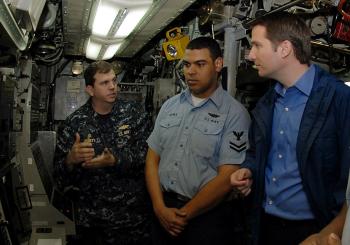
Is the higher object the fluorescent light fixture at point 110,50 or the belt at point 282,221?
the fluorescent light fixture at point 110,50

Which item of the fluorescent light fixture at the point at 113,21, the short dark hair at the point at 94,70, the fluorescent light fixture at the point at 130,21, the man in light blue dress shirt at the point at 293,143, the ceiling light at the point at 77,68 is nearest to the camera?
the man in light blue dress shirt at the point at 293,143

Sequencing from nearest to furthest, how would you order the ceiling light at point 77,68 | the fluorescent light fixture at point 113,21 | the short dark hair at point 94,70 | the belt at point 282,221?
1. the belt at point 282,221
2. the short dark hair at point 94,70
3. the fluorescent light fixture at point 113,21
4. the ceiling light at point 77,68

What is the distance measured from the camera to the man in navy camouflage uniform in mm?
3266

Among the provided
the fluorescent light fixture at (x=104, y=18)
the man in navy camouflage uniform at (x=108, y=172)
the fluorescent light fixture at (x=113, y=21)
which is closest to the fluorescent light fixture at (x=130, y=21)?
the fluorescent light fixture at (x=113, y=21)

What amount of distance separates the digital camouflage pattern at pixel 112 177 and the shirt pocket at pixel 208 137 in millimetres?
641

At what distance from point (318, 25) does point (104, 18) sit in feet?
8.79

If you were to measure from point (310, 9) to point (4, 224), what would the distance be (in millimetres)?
3471

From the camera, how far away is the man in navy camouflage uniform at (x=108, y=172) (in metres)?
3.27

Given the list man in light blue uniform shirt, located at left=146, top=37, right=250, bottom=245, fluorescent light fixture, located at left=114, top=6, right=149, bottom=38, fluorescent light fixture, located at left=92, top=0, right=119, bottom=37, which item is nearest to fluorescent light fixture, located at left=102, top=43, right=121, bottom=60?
fluorescent light fixture, located at left=114, top=6, right=149, bottom=38

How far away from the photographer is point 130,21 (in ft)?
16.7

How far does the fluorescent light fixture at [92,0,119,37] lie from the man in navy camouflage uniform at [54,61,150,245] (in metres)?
1.30

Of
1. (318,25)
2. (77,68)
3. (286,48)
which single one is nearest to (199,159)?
(286,48)

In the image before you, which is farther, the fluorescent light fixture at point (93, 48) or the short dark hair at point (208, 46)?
the fluorescent light fixture at point (93, 48)

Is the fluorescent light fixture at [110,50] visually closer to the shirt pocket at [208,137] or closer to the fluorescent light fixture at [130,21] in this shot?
the fluorescent light fixture at [130,21]
